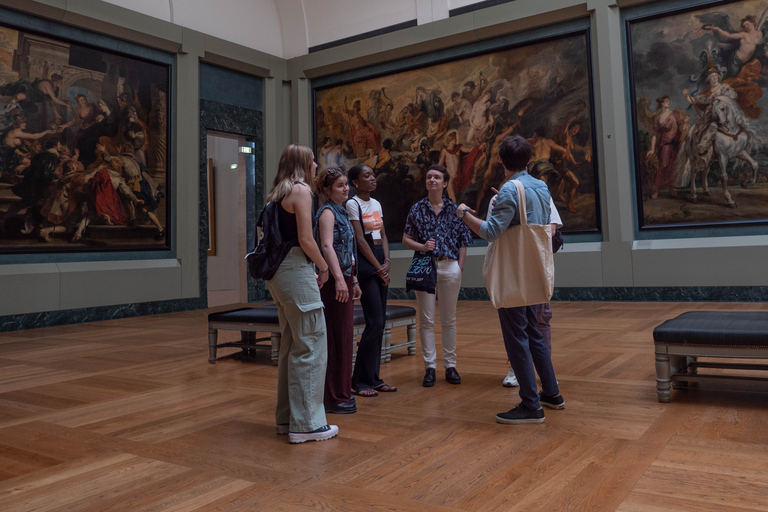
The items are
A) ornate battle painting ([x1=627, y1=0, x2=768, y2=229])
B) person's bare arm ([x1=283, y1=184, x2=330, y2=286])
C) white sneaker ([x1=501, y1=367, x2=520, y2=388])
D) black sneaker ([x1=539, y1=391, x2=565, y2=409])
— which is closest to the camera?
person's bare arm ([x1=283, y1=184, x2=330, y2=286])

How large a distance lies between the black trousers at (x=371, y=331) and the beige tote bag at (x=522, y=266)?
1.20 meters

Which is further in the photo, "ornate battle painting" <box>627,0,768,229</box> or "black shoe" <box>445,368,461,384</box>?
"ornate battle painting" <box>627,0,768,229</box>

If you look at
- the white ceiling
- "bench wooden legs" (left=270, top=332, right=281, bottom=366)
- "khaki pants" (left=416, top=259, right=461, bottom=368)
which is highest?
the white ceiling

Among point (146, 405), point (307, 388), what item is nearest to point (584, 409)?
point (307, 388)

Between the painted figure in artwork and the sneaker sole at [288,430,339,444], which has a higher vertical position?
the painted figure in artwork

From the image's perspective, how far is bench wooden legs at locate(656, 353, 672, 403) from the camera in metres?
4.50

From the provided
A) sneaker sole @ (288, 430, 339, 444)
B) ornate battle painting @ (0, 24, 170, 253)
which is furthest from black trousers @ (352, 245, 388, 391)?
ornate battle painting @ (0, 24, 170, 253)

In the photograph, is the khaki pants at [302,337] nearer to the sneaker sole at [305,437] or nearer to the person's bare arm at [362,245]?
the sneaker sole at [305,437]

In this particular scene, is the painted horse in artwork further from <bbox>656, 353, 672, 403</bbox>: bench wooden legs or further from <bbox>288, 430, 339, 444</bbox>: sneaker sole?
<bbox>288, 430, 339, 444</bbox>: sneaker sole

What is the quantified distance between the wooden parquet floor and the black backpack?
1.08 metres

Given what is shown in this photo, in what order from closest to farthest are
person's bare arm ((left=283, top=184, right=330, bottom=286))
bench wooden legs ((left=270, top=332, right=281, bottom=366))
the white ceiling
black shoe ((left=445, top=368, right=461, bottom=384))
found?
person's bare arm ((left=283, top=184, right=330, bottom=286))
black shoe ((left=445, top=368, right=461, bottom=384))
bench wooden legs ((left=270, top=332, right=281, bottom=366))
the white ceiling

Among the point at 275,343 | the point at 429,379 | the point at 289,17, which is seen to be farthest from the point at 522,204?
the point at 289,17

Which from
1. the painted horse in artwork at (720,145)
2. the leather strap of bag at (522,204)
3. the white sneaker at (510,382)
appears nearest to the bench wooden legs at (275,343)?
the white sneaker at (510,382)

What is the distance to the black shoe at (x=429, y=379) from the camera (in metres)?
5.36
